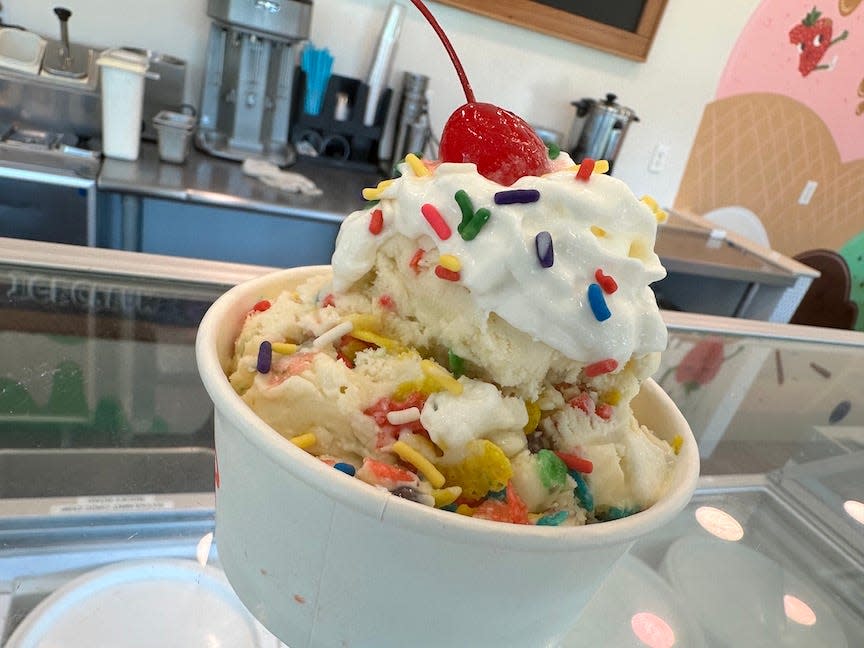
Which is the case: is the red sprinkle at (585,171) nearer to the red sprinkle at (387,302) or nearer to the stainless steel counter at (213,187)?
the red sprinkle at (387,302)

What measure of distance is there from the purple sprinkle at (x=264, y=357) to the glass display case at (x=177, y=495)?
0.28 m

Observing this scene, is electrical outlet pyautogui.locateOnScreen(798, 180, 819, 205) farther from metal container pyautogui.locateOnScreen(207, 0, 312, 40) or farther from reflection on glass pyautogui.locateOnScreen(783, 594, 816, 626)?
reflection on glass pyautogui.locateOnScreen(783, 594, 816, 626)

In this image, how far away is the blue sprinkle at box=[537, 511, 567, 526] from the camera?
1.45 feet

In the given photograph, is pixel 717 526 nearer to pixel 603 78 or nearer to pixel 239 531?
pixel 239 531

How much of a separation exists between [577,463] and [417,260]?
0.65ft

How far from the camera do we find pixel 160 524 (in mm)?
662

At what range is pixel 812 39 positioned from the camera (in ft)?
10.6

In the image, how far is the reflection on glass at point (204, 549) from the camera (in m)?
0.65

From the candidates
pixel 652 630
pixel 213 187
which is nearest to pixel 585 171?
pixel 652 630

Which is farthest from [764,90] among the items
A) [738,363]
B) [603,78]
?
[738,363]

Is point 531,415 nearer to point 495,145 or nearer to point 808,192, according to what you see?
point 495,145

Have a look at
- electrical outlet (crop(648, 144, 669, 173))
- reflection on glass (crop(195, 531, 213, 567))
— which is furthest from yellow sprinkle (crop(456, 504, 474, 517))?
electrical outlet (crop(648, 144, 669, 173))

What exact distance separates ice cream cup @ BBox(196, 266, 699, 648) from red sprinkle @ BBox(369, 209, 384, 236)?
0.15 m

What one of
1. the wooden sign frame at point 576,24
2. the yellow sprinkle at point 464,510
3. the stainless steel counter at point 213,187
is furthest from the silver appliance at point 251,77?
the yellow sprinkle at point 464,510
